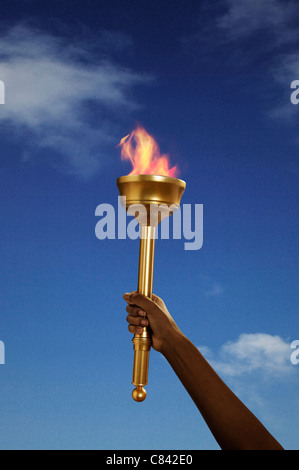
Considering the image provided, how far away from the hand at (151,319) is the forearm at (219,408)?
0.15 metres

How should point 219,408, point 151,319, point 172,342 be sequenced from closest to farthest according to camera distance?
point 219,408, point 172,342, point 151,319

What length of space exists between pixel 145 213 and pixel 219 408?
79cm

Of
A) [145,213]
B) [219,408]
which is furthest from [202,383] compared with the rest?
[145,213]

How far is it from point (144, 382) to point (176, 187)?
76 centimetres

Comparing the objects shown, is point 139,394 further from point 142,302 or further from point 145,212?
point 145,212

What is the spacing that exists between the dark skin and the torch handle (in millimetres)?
34

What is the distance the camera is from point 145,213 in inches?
76.7

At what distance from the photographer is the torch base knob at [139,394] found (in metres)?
1.87

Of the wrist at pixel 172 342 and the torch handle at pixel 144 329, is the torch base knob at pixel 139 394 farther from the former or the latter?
the wrist at pixel 172 342

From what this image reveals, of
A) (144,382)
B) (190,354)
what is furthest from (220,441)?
(144,382)

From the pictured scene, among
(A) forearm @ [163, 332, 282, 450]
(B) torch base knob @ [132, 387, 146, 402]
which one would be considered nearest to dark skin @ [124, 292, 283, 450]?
(A) forearm @ [163, 332, 282, 450]

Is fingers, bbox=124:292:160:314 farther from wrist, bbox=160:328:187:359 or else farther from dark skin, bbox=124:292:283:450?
wrist, bbox=160:328:187:359

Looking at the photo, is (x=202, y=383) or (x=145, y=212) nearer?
(x=202, y=383)
